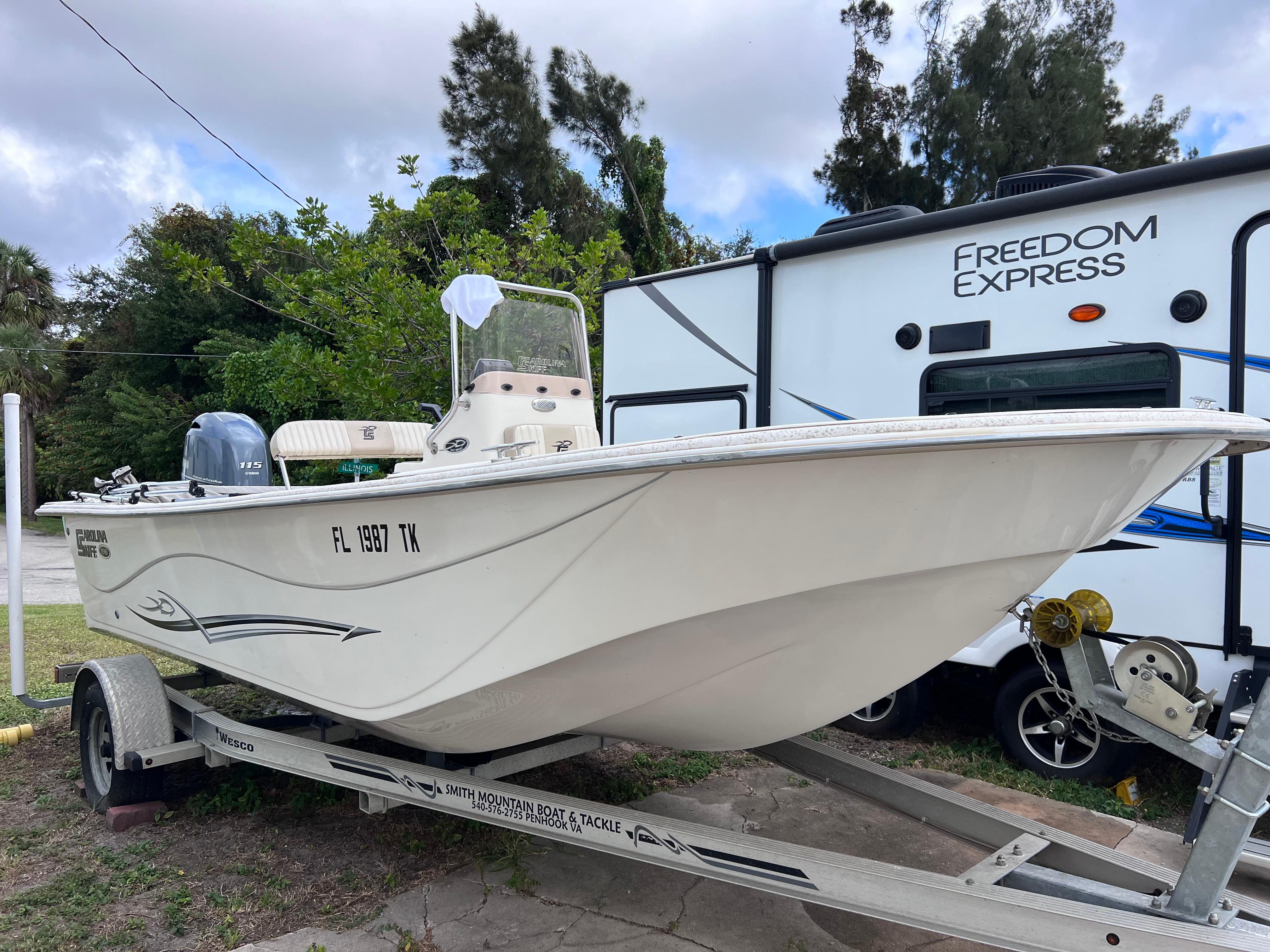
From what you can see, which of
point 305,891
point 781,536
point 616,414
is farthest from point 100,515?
point 781,536

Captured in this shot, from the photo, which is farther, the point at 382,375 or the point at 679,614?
the point at 382,375

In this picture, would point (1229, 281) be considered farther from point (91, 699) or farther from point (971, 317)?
point (91, 699)

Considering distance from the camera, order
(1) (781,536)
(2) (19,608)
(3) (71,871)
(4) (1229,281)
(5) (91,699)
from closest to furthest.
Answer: (1) (781,536)
(3) (71,871)
(4) (1229,281)
(5) (91,699)
(2) (19,608)

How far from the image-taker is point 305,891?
9.92 ft

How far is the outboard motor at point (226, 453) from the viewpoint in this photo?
416 cm

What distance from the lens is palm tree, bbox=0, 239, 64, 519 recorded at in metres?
24.2

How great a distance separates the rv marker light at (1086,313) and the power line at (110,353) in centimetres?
2022

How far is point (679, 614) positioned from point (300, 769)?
1.76 m

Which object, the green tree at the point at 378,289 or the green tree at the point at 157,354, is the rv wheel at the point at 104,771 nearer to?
the green tree at the point at 378,289

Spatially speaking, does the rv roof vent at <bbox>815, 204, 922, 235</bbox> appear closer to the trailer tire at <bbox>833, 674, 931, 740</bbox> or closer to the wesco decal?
the trailer tire at <bbox>833, 674, 931, 740</bbox>

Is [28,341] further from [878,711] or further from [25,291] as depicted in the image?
[878,711]

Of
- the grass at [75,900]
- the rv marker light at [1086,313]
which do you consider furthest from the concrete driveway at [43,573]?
the rv marker light at [1086,313]

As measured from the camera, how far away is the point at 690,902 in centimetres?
299

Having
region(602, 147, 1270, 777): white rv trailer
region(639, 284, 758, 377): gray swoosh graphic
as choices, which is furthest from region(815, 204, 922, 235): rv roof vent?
region(639, 284, 758, 377): gray swoosh graphic
